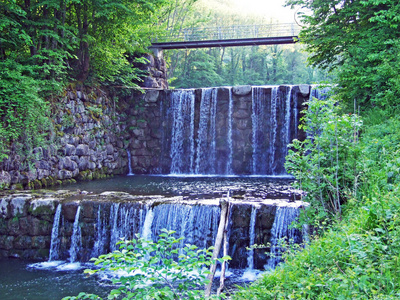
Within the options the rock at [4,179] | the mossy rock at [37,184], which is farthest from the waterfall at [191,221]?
the mossy rock at [37,184]

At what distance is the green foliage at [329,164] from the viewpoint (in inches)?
176

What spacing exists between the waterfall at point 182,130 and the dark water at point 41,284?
827 cm

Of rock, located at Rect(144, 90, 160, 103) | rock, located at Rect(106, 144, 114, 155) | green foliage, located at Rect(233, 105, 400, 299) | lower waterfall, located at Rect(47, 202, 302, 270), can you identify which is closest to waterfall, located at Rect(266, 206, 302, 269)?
lower waterfall, located at Rect(47, 202, 302, 270)

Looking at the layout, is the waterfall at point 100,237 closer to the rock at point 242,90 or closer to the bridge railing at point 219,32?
the rock at point 242,90

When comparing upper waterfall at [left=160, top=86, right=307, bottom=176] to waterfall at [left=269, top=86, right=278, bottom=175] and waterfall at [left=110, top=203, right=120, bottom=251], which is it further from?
waterfall at [left=110, top=203, right=120, bottom=251]

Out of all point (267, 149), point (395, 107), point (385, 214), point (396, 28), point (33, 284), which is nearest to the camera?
point (385, 214)

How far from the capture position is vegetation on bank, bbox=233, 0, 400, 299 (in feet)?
8.96

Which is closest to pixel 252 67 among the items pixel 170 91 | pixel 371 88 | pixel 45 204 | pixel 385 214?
pixel 170 91

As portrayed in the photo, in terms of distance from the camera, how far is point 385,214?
10.2ft

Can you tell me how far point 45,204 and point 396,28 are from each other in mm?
8124

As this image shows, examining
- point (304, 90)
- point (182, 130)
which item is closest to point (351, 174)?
point (304, 90)

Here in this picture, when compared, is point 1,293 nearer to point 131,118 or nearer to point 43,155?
point 43,155

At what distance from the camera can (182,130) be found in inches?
577

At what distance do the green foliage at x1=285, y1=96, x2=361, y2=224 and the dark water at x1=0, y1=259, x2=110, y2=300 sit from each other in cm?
329
